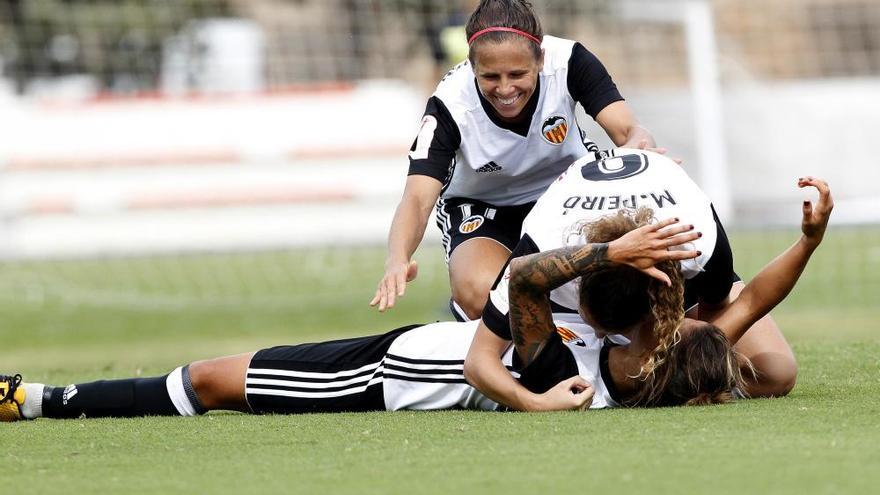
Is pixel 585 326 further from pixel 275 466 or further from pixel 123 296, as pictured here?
pixel 123 296

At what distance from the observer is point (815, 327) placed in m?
11.6

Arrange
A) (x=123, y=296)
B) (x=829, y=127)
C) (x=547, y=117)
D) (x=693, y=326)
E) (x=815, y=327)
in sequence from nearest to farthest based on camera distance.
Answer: (x=693, y=326)
(x=547, y=117)
(x=815, y=327)
(x=123, y=296)
(x=829, y=127)

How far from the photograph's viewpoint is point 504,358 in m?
5.04

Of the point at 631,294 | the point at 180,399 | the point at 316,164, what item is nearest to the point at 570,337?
the point at 631,294

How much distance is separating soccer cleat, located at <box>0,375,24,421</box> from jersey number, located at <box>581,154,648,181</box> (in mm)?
2303

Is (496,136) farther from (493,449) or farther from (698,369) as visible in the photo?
(493,449)

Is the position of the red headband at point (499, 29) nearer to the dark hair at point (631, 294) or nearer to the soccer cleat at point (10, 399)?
the dark hair at point (631, 294)

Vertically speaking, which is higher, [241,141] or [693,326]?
[693,326]

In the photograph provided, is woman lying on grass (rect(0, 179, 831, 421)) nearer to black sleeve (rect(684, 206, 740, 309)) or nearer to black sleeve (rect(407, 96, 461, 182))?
black sleeve (rect(684, 206, 740, 309))

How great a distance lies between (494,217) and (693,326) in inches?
65.3

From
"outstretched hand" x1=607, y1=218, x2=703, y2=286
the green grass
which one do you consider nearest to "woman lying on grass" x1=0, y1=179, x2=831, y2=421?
"outstretched hand" x1=607, y1=218, x2=703, y2=286

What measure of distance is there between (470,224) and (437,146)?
2.06 ft

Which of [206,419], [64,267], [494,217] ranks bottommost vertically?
[64,267]

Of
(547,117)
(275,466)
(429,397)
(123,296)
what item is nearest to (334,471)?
(275,466)
